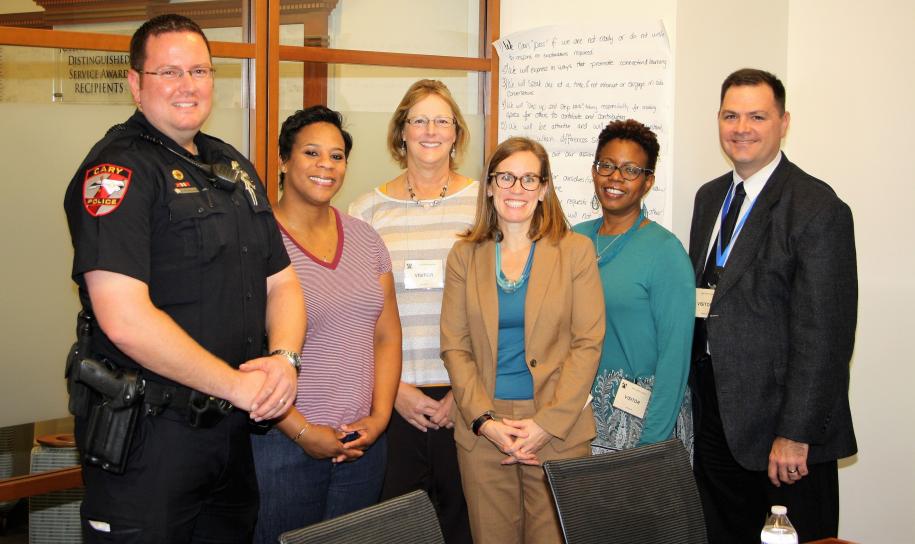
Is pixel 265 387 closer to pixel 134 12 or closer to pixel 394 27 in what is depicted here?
pixel 134 12

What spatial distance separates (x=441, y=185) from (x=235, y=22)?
4.17ft

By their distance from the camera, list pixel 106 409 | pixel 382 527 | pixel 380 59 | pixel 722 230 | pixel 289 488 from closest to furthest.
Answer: pixel 382 527 < pixel 106 409 < pixel 289 488 < pixel 722 230 < pixel 380 59

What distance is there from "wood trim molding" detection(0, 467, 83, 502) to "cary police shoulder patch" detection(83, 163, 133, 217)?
5.30ft

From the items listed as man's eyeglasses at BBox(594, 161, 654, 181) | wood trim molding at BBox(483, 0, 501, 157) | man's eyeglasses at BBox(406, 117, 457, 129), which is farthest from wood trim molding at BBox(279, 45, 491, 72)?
man's eyeglasses at BBox(594, 161, 654, 181)

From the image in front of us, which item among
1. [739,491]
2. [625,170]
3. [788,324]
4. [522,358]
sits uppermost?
[625,170]

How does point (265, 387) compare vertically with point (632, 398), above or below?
above

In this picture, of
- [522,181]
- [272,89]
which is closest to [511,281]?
[522,181]

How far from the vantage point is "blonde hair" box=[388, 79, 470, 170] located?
10.3ft

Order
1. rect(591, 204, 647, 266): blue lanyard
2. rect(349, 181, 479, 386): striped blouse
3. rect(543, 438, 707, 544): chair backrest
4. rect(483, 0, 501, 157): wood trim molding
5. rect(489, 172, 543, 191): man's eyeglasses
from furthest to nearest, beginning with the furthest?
rect(483, 0, 501, 157): wood trim molding, rect(349, 181, 479, 386): striped blouse, rect(591, 204, 647, 266): blue lanyard, rect(489, 172, 543, 191): man's eyeglasses, rect(543, 438, 707, 544): chair backrest

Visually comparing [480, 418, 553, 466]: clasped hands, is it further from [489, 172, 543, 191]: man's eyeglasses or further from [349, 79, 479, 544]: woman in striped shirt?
[489, 172, 543, 191]: man's eyeglasses

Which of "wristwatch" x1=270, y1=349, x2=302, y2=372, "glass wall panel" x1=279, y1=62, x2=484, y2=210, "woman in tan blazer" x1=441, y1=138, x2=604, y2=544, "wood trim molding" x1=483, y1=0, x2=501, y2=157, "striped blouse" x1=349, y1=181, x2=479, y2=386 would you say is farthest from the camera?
"wood trim molding" x1=483, y1=0, x2=501, y2=157

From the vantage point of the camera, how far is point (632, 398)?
111 inches

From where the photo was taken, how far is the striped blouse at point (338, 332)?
2607 mm

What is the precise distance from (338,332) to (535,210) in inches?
30.7
